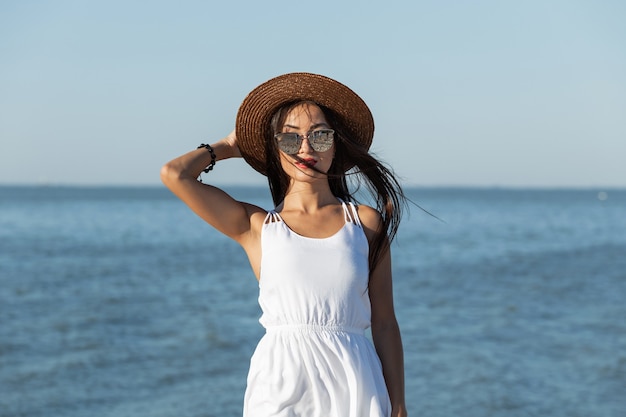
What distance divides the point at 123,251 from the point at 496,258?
11.5 m

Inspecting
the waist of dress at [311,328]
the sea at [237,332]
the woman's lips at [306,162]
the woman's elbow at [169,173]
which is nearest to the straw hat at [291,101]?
the woman's lips at [306,162]

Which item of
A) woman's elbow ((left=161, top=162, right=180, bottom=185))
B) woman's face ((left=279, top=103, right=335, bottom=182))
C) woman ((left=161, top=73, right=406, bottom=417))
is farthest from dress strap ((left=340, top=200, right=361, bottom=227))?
woman's elbow ((left=161, top=162, right=180, bottom=185))

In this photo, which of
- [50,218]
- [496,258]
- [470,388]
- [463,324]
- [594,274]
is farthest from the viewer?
[50,218]

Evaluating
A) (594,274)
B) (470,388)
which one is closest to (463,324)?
(470,388)

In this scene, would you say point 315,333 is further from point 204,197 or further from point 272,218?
point 204,197

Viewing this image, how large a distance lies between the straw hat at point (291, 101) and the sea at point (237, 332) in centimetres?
43

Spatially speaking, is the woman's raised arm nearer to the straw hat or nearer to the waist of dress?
the straw hat

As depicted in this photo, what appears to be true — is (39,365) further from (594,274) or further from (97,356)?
(594,274)

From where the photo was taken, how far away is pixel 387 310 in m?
3.05

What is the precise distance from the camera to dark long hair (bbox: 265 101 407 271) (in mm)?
3055

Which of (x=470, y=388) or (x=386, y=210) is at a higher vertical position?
(x=386, y=210)

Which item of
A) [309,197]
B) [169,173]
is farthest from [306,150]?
[169,173]

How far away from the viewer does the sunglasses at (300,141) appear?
9.81 ft

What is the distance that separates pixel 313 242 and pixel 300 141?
1.08ft
